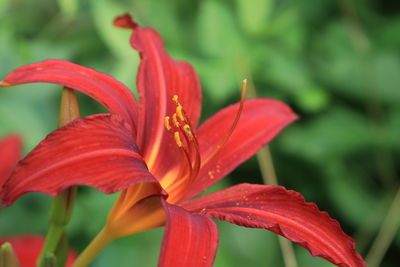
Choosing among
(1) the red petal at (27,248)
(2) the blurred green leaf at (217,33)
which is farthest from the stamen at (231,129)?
(2) the blurred green leaf at (217,33)

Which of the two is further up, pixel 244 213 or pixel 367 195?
pixel 244 213

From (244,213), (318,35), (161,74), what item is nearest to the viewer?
(244,213)

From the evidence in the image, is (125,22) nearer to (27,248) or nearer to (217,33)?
(27,248)

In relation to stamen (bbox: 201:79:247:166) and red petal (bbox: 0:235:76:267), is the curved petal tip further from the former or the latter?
red petal (bbox: 0:235:76:267)

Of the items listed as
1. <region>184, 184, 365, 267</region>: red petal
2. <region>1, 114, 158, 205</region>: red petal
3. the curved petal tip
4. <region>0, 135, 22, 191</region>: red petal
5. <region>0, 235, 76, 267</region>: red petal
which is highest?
the curved petal tip

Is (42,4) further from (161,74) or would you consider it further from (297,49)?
(161,74)

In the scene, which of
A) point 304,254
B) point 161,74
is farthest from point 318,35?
point 161,74

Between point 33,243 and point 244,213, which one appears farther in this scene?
point 33,243

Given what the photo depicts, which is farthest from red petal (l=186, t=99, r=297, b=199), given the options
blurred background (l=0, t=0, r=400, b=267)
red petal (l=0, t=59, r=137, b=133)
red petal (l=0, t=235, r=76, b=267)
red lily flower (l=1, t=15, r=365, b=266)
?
blurred background (l=0, t=0, r=400, b=267)
